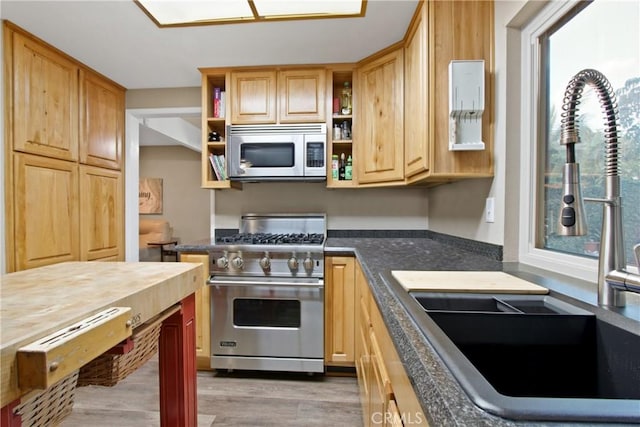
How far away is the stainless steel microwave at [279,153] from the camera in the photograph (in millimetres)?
2348

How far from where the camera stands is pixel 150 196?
5.88 metres

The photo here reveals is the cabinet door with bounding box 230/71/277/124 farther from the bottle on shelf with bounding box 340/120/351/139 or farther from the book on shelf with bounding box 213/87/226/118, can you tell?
the bottle on shelf with bounding box 340/120/351/139

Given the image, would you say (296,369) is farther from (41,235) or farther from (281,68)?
(281,68)

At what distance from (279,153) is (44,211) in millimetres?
1657

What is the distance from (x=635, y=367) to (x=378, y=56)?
2.17 meters

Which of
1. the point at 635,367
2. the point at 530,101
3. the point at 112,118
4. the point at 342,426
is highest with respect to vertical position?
the point at 112,118

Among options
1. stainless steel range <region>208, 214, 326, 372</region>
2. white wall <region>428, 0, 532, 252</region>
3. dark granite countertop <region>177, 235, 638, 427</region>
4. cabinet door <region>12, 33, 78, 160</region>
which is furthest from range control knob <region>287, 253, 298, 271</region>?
cabinet door <region>12, 33, 78, 160</region>

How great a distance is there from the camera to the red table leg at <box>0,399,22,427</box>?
611mm

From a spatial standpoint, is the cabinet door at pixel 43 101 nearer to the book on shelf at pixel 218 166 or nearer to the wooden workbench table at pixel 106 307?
the book on shelf at pixel 218 166

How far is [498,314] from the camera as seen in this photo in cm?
78

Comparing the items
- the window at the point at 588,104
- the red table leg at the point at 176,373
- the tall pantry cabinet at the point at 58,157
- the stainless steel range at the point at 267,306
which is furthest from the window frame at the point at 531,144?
the tall pantry cabinet at the point at 58,157

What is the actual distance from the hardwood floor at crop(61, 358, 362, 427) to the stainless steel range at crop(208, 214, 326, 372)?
0.10 metres

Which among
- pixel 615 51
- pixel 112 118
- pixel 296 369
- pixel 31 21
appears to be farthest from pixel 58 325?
pixel 112 118

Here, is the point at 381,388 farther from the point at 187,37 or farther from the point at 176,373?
the point at 187,37
